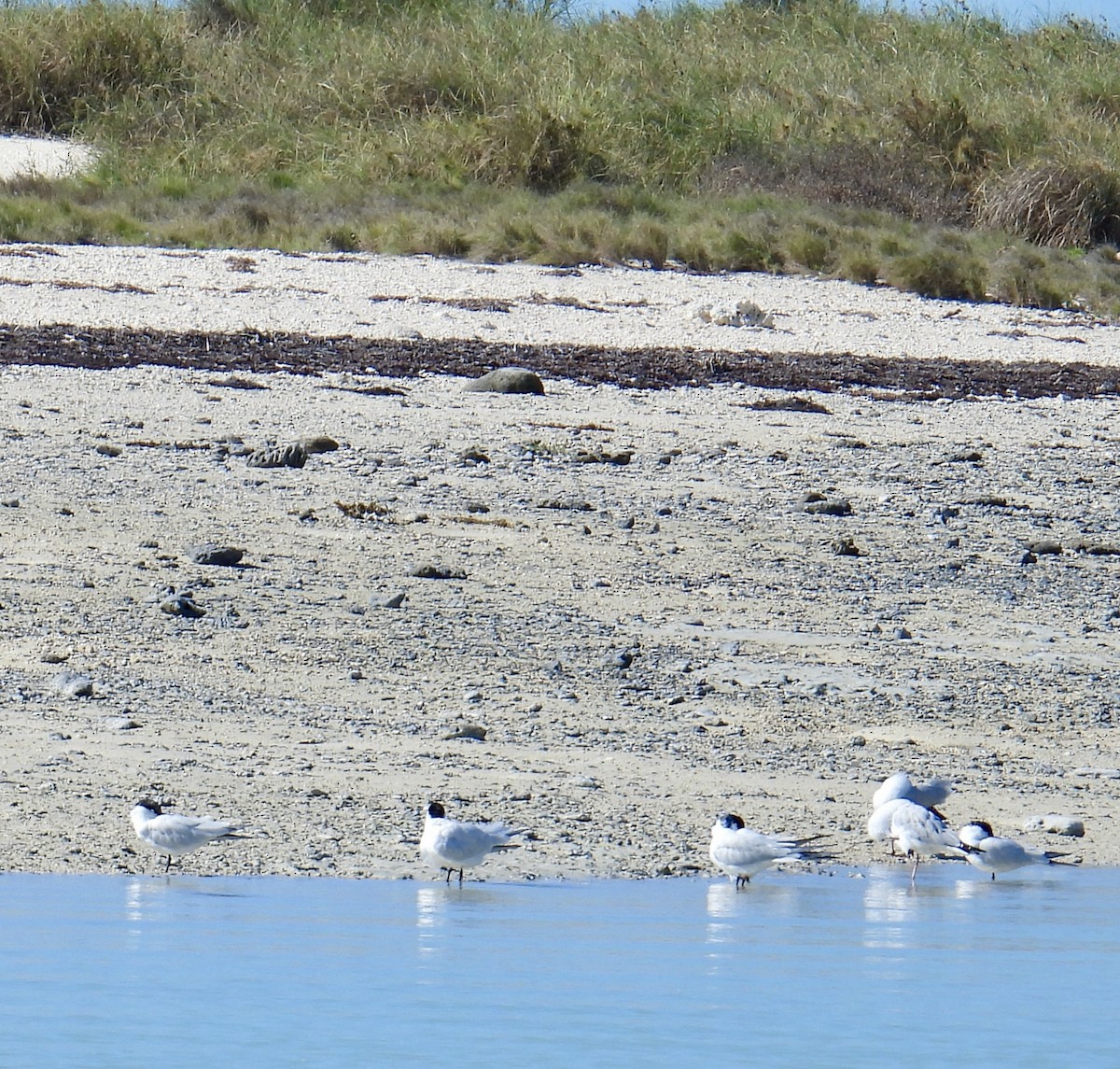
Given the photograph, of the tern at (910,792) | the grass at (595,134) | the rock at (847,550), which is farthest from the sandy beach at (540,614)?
the grass at (595,134)

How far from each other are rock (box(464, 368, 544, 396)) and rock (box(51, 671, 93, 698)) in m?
5.27

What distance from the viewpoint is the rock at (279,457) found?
29.1 ft

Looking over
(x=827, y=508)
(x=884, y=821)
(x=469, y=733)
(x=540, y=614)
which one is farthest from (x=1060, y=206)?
(x=884, y=821)

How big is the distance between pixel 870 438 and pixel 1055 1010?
20.8 ft

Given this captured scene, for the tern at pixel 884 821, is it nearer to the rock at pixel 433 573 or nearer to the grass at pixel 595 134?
the rock at pixel 433 573

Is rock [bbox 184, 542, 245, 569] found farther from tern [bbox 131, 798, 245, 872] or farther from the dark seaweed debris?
the dark seaweed debris

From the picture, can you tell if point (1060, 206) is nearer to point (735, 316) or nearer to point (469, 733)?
point (735, 316)

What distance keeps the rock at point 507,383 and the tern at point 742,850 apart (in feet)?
20.4

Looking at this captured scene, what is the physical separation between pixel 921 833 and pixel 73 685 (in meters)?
2.30

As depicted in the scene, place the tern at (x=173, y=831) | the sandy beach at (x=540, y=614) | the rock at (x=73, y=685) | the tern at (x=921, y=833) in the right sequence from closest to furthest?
the tern at (x=173, y=831) < the tern at (x=921, y=833) < the sandy beach at (x=540, y=614) < the rock at (x=73, y=685)

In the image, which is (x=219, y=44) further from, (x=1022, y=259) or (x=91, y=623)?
(x=91, y=623)

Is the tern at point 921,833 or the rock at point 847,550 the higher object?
the rock at point 847,550

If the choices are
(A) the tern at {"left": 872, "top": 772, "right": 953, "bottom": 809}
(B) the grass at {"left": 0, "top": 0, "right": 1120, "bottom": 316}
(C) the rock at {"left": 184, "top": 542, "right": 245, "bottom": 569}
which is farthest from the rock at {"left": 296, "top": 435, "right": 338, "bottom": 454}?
(B) the grass at {"left": 0, "top": 0, "right": 1120, "bottom": 316}

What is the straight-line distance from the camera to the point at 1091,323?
15.3m
